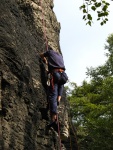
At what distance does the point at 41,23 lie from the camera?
10.1 m

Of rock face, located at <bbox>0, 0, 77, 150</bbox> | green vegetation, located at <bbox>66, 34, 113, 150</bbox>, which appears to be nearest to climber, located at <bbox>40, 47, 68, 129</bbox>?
rock face, located at <bbox>0, 0, 77, 150</bbox>

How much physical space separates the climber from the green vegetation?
26.7 feet

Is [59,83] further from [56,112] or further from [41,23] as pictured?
[41,23]

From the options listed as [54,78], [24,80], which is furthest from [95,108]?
[24,80]

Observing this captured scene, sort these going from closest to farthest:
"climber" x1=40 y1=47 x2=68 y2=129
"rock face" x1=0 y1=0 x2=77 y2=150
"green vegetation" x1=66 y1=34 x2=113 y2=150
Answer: "rock face" x1=0 y1=0 x2=77 y2=150, "climber" x1=40 y1=47 x2=68 y2=129, "green vegetation" x1=66 y1=34 x2=113 y2=150

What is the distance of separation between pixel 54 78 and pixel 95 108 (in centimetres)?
1043

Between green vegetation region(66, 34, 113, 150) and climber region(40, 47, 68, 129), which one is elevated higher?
green vegetation region(66, 34, 113, 150)

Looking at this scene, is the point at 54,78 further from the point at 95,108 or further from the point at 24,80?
the point at 95,108

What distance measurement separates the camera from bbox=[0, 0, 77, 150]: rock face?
22.5 ft

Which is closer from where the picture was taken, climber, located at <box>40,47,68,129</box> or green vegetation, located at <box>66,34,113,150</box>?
climber, located at <box>40,47,68,129</box>

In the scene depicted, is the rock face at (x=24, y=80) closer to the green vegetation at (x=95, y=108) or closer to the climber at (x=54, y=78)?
the climber at (x=54, y=78)

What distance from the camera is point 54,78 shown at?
891 centimetres

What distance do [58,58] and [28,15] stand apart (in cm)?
176

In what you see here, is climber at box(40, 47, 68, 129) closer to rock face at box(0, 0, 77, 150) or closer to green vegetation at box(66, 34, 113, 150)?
rock face at box(0, 0, 77, 150)
